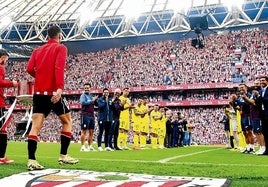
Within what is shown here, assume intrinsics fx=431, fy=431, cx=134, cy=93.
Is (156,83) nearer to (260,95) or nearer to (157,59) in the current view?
(157,59)

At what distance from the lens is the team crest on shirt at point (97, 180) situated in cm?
468

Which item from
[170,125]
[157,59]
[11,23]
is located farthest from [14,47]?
[170,125]

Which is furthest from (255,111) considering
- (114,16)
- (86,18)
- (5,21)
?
(5,21)

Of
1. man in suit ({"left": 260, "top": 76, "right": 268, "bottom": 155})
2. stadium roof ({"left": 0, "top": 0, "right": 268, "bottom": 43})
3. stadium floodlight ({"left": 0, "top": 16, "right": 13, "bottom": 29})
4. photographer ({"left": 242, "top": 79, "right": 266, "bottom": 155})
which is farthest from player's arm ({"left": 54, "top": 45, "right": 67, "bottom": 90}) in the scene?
stadium floodlight ({"left": 0, "top": 16, "right": 13, "bottom": 29})

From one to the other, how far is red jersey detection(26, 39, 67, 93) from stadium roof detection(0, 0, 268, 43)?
28.4 meters

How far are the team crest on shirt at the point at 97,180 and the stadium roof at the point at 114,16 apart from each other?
29557 millimetres

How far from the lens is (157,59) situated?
39594mm

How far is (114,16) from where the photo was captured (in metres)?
39.0

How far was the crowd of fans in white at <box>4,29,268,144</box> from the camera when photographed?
34188 millimetres

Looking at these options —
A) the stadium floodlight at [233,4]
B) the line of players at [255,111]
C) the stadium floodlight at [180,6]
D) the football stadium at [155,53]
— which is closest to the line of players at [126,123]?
the football stadium at [155,53]

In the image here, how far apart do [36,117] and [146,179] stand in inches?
79.2

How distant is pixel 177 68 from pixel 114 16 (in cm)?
746

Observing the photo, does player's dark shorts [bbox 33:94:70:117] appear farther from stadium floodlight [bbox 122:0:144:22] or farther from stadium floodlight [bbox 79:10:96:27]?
stadium floodlight [bbox 79:10:96:27]

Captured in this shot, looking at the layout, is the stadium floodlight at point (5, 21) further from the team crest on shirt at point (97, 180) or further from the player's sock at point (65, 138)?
the team crest on shirt at point (97, 180)
